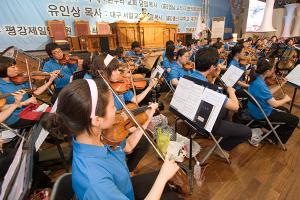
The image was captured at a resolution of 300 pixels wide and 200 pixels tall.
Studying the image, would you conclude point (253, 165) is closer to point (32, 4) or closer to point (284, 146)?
point (284, 146)

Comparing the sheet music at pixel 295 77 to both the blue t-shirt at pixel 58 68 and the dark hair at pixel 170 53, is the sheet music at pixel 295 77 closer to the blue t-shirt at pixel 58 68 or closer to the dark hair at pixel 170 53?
the dark hair at pixel 170 53

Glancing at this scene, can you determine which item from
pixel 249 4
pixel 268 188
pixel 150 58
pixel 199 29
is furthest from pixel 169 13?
pixel 268 188

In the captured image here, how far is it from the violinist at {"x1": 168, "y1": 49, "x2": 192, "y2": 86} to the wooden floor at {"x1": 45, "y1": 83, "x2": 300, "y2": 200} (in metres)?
1.21

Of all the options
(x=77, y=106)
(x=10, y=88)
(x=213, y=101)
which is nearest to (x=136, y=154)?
(x=213, y=101)

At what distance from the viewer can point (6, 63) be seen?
7.05 feet

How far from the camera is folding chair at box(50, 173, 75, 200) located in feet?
2.65

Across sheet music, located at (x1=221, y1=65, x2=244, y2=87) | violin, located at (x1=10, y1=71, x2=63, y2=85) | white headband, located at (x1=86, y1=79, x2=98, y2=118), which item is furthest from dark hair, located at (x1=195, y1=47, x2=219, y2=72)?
violin, located at (x1=10, y1=71, x2=63, y2=85)

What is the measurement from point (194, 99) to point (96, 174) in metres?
0.99

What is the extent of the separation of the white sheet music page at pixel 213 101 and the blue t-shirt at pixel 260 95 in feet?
3.73

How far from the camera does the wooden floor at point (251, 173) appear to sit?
168 cm

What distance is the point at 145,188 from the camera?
120 centimetres

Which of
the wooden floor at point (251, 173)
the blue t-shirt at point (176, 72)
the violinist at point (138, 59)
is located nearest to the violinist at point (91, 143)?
the wooden floor at point (251, 173)

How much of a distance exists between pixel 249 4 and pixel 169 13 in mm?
5199

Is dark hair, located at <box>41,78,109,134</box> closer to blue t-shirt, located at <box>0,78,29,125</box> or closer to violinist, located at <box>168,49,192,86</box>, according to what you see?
blue t-shirt, located at <box>0,78,29,125</box>
